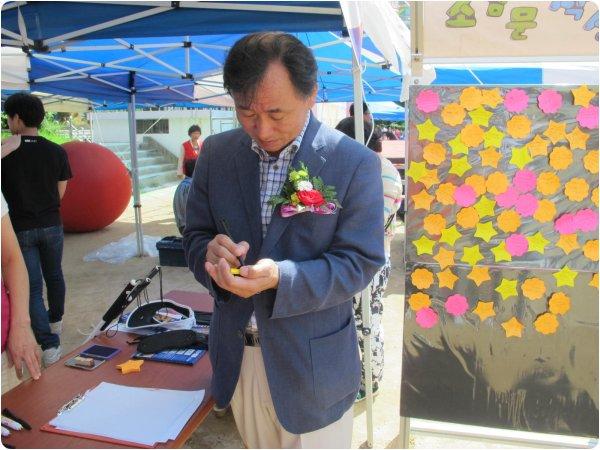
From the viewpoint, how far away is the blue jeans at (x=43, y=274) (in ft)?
10.7

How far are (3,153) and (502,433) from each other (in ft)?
11.2

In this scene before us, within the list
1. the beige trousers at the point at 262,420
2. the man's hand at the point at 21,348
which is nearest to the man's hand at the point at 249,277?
the beige trousers at the point at 262,420

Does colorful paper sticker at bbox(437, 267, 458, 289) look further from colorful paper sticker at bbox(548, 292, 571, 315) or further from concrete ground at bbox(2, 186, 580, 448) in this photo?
concrete ground at bbox(2, 186, 580, 448)

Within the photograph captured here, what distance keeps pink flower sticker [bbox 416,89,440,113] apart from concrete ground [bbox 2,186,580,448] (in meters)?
1.26

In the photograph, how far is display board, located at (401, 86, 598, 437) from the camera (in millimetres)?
1698

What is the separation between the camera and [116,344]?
2.08 metres

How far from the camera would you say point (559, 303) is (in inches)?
69.1


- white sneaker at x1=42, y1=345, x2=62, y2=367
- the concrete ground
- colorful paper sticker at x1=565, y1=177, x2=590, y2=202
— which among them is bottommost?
the concrete ground

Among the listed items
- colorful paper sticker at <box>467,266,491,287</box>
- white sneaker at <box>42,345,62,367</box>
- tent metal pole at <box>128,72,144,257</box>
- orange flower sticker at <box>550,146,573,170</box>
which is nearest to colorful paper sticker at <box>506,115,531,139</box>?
orange flower sticker at <box>550,146,573,170</box>

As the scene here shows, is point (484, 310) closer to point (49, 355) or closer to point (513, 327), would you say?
point (513, 327)

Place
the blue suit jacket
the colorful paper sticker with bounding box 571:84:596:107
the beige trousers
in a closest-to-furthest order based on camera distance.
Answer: the blue suit jacket, the beige trousers, the colorful paper sticker with bounding box 571:84:596:107

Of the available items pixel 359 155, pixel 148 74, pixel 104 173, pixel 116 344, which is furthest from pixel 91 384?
pixel 104 173

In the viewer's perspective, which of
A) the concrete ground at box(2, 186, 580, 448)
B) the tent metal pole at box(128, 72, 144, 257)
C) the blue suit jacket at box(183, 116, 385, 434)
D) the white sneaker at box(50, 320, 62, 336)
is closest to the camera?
the blue suit jacket at box(183, 116, 385, 434)

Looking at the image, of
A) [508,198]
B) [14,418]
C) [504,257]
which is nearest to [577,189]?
[508,198]
